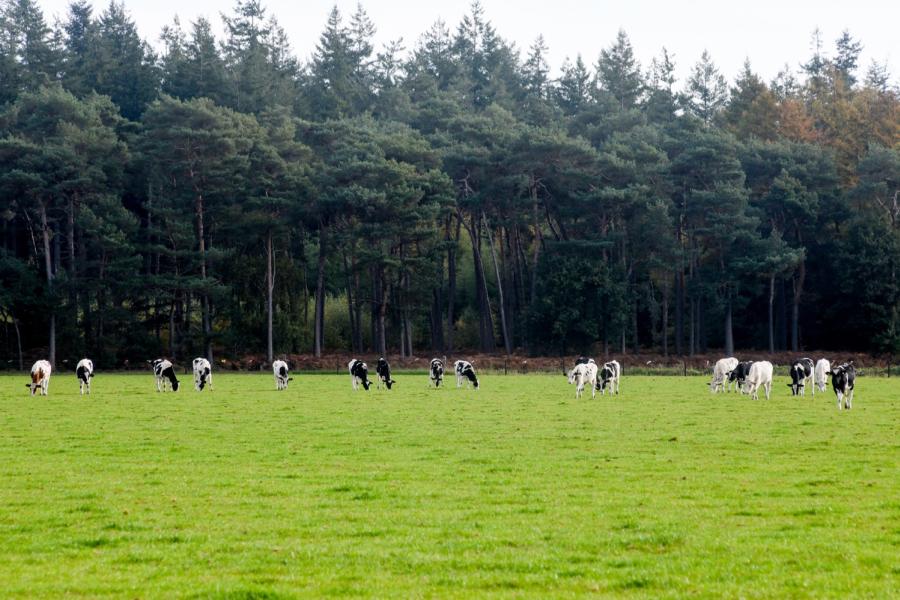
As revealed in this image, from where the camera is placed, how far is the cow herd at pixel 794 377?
27.3m

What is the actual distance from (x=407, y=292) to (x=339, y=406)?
42.0 metres

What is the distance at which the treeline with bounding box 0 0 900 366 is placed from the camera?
65938mm

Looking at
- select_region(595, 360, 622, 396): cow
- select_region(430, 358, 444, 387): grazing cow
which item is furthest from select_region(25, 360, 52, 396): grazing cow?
select_region(595, 360, 622, 396): cow

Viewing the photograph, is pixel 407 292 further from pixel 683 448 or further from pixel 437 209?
pixel 683 448

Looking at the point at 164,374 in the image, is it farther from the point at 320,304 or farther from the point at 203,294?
the point at 320,304

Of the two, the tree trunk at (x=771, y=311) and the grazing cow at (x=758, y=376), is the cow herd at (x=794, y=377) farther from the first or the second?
the tree trunk at (x=771, y=311)

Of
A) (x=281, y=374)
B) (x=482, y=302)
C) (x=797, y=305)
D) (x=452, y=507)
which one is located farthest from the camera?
(x=482, y=302)

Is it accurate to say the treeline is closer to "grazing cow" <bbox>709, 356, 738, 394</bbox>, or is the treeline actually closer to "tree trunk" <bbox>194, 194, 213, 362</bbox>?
"tree trunk" <bbox>194, 194, 213, 362</bbox>

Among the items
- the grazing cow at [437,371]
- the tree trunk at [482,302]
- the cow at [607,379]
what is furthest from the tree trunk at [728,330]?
the cow at [607,379]

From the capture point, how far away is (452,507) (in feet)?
40.2

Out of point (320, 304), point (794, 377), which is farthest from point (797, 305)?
point (794, 377)

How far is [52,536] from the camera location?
10.9m

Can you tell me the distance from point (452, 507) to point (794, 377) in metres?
23.1

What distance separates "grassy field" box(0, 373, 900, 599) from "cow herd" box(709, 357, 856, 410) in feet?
12.4
